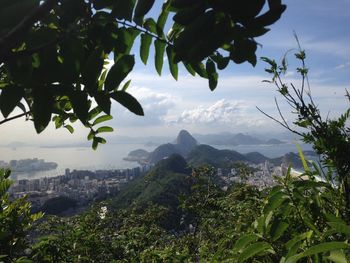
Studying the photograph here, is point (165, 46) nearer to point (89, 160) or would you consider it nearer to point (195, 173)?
point (195, 173)

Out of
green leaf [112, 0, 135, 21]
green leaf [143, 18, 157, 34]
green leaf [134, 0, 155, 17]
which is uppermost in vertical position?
green leaf [143, 18, 157, 34]

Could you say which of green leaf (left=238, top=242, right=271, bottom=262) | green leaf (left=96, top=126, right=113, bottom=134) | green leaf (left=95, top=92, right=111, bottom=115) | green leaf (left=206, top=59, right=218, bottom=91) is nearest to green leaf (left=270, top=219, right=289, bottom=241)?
green leaf (left=238, top=242, right=271, bottom=262)

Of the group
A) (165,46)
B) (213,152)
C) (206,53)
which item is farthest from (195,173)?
(213,152)

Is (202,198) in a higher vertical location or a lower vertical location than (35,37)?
lower

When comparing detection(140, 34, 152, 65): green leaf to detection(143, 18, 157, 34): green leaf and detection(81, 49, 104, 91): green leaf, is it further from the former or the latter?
detection(81, 49, 104, 91): green leaf

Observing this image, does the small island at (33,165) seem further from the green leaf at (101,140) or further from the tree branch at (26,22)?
the tree branch at (26,22)

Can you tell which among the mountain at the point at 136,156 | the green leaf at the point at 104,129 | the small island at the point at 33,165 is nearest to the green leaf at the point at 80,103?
the green leaf at the point at 104,129

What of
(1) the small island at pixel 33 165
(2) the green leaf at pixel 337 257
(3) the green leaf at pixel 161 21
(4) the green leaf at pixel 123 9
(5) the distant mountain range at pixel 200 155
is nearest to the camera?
(4) the green leaf at pixel 123 9
